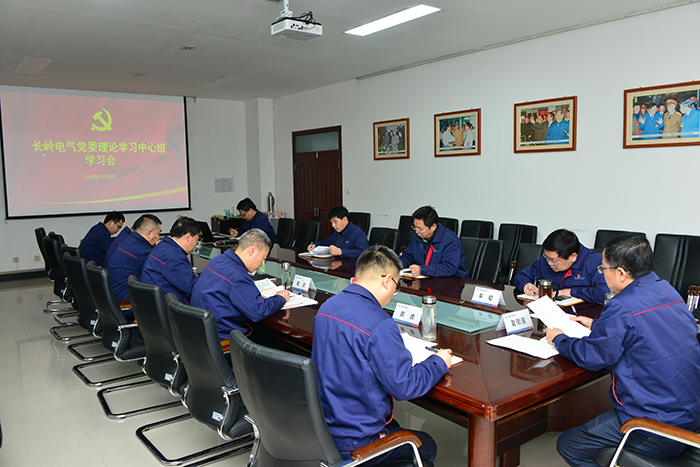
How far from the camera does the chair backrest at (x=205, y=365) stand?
2.15 metres

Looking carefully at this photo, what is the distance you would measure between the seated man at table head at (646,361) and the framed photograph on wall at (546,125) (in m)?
3.67

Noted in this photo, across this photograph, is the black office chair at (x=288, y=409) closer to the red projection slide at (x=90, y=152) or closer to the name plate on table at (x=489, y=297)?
the name plate on table at (x=489, y=297)

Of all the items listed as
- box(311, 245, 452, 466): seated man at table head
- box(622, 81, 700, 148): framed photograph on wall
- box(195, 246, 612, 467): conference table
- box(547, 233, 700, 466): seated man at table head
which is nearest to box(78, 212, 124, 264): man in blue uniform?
box(195, 246, 612, 467): conference table

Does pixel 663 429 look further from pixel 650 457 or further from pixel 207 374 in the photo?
pixel 207 374

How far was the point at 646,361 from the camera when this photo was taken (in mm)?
1799

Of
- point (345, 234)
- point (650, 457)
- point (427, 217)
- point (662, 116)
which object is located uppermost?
point (662, 116)

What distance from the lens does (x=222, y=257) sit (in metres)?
2.79

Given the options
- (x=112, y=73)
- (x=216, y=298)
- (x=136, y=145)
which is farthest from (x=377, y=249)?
(x=136, y=145)

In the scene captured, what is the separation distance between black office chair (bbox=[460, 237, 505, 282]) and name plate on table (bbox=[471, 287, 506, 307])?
1184 millimetres

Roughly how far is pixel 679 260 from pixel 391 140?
3.95 meters

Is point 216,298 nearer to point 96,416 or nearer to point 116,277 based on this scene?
point 96,416

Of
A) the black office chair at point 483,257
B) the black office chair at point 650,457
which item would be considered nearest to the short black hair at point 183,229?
the black office chair at point 483,257

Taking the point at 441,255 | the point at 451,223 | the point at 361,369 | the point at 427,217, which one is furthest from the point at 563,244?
the point at 451,223

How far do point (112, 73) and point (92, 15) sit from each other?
8.71ft
